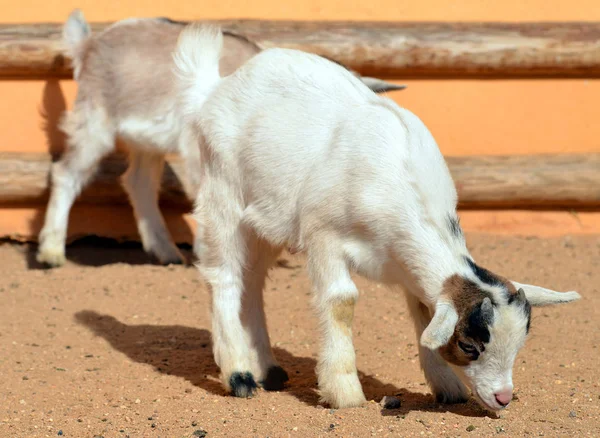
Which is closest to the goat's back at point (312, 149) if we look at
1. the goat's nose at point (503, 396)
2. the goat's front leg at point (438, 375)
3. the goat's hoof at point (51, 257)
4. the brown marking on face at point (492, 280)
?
the brown marking on face at point (492, 280)

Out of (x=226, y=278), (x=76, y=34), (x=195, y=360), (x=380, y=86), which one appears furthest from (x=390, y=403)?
(x=76, y=34)

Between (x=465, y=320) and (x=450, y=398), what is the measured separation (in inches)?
34.1

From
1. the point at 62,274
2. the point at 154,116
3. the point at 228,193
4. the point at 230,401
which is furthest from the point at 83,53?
the point at 230,401

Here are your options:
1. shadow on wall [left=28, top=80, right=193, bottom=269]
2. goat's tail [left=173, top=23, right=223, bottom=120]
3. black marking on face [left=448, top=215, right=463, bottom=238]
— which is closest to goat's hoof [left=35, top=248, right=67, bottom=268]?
shadow on wall [left=28, top=80, right=193, bottom=269]

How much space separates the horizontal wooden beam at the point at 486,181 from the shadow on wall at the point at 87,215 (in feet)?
0.30

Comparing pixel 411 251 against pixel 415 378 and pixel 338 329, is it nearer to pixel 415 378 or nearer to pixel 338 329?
pixel 338 329

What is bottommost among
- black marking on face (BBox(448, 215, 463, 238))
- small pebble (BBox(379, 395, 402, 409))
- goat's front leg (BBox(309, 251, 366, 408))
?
small pebble (BBox(379, 395, 402, 409))

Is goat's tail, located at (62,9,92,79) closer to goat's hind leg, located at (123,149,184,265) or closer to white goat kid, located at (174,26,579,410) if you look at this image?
goat's hind leg, located at (123,149,184,265)

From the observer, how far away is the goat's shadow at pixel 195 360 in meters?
5.68

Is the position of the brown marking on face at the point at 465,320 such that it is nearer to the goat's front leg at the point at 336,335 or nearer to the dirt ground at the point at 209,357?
the dirt ground at the point at 209,357

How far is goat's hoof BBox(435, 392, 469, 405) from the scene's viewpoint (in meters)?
5.54

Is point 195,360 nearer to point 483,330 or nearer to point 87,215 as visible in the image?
point 483,330

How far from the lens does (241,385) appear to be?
5.82m

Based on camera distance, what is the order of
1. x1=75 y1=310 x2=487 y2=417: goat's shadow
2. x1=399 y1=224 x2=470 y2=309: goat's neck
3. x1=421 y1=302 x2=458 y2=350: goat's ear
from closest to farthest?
x1=421 y1=302 x2=458 y2=350: goat's ear → x1=399 y1=224 x2=470 y2=309: goat's neck → x1=75 y1=310 x2=487 y2=417: goat's shadow
